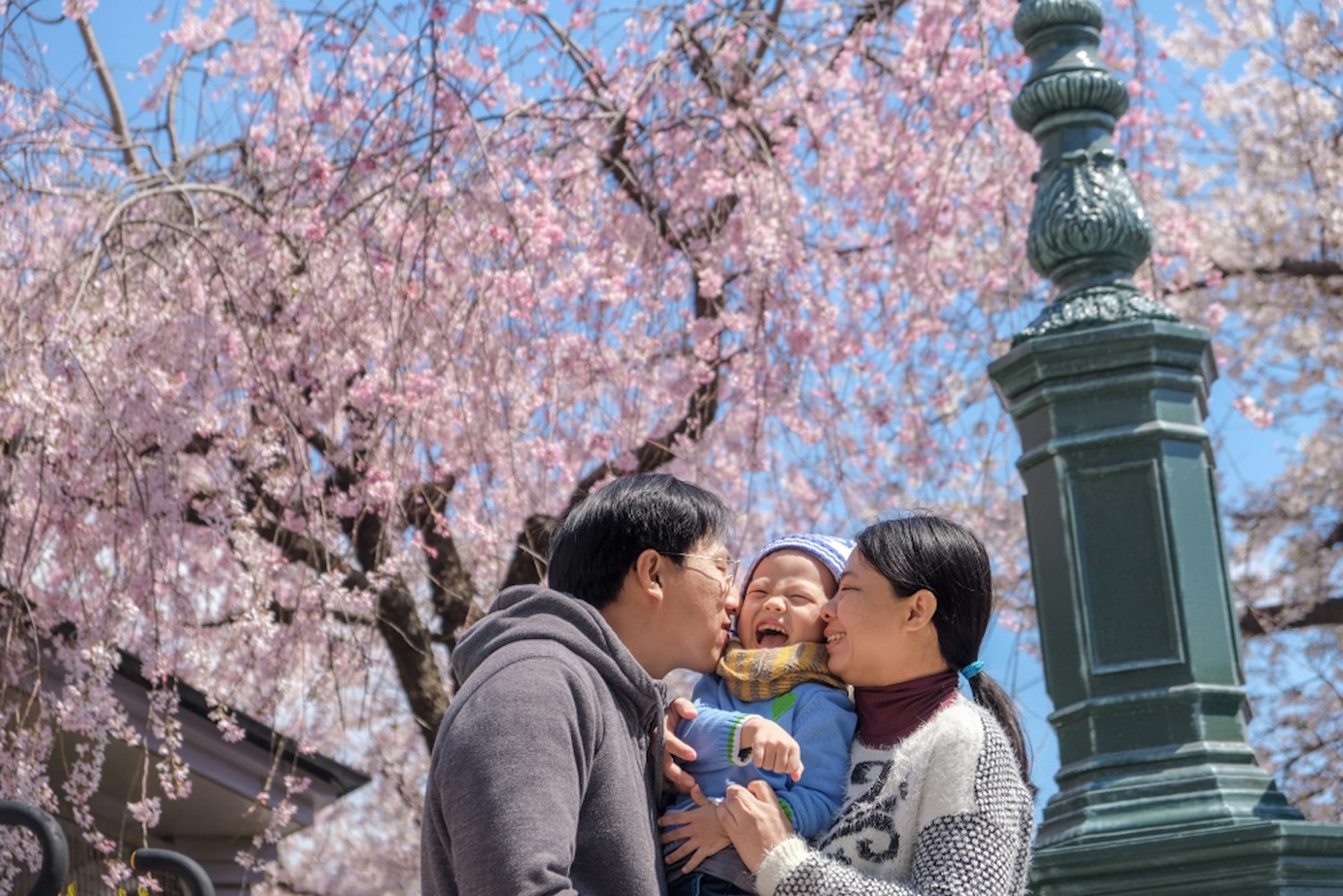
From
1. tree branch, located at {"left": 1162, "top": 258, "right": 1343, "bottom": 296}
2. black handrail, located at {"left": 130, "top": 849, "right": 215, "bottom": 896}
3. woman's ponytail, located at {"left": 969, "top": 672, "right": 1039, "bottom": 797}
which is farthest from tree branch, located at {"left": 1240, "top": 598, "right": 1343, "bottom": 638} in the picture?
woman's ponytail, located at {"left": 969, "top": 672, "right": 1039, "bottom": 797}

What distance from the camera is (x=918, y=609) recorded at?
2389 millimetres

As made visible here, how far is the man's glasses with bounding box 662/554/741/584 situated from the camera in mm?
2338

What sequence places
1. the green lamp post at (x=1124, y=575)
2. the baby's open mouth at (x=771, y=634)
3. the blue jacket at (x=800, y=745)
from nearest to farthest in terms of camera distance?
the blue jacket at (x=800, y=745) → the baby's open mouth at (x=771, y=634) → the green lamp post at (x=1124, y=575)

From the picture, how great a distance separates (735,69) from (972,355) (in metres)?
3.10

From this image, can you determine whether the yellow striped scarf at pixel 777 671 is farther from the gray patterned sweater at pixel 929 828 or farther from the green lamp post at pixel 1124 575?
the green lamp post at pixel 1124 575

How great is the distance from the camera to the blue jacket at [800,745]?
2297 mm

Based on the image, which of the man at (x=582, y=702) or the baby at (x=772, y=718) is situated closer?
the man at (x=582, y=702)

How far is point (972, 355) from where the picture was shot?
1077 cm

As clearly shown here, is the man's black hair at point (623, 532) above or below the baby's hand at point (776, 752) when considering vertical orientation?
above

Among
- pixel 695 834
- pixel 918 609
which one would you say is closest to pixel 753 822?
pixel 695 834

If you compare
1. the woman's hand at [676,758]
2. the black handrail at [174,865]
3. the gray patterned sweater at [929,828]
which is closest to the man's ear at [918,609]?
the gray patterned sweater at [929,828]

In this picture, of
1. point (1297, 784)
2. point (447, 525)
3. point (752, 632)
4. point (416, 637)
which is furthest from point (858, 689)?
point (1297, 784)

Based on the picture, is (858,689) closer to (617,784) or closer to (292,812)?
(617,784)

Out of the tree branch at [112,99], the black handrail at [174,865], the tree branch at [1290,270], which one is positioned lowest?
the black handrail at [174,865]
